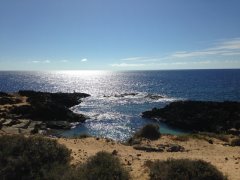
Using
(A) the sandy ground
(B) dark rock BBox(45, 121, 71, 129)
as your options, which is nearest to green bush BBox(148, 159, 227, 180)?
(A) the sandy ground

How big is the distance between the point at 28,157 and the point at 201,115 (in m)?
45.1

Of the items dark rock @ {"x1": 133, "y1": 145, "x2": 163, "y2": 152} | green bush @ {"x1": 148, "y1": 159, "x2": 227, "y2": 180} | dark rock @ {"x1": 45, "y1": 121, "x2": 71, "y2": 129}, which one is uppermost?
green bush @ {"x1": 148, "y1": 159, "x2": 227, "y2": 180}

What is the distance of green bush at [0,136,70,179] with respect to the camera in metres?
14.0

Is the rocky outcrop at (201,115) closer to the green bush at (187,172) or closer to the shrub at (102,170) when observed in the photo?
the green bush at (187,172)

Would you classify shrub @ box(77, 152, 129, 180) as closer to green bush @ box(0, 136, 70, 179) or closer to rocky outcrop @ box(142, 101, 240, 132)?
green bush @ box(0, 136, 70, 179)

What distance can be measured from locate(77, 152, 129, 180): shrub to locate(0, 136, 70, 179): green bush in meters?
1.88

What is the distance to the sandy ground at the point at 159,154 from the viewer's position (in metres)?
16.9

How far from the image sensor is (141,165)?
688 inches

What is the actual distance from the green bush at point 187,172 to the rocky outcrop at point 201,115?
1415 inches

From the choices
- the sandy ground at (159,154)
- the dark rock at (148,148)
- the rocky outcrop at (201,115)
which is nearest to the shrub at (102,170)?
the sandy ground at (159,154)

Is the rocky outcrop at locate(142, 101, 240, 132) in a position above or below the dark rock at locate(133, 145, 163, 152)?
below

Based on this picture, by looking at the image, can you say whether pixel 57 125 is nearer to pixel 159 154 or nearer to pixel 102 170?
pixel 159 154

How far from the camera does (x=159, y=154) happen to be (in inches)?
895

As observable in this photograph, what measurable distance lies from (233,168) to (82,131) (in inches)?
1308
